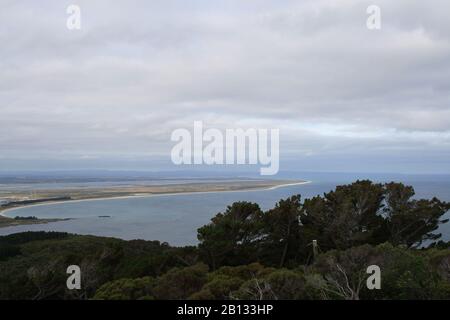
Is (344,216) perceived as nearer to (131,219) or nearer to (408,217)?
(408,217)

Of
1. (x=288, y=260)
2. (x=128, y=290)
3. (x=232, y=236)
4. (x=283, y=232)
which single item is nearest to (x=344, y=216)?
(x=283, y=232)

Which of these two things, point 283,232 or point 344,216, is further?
point 283,232

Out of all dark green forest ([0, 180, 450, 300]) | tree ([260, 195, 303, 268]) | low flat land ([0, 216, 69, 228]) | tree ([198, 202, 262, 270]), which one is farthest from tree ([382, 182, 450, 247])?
low flat land ([0, 216, 69, 228])

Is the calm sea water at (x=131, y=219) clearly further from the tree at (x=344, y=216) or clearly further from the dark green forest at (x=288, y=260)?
the tree at (x=344, y=216)

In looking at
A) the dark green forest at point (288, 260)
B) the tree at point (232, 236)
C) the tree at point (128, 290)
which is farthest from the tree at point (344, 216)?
the tree at point (128, 290)

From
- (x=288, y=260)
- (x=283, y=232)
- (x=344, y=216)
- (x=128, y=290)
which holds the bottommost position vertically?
(x=288, y=260)

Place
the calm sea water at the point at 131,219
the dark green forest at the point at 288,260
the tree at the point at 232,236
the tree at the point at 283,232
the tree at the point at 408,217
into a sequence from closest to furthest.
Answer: the dark green forest at the point at 288,260, the tree at the point at 232,236, the tree at the point at 283,232, the tree at the point at 408,217, the calm sea water at the point at 131,219

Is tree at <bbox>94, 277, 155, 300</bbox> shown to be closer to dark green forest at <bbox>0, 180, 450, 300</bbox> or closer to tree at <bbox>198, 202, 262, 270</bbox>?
dark green forest at <bbox>0, 180, 450, 300</bbox>
